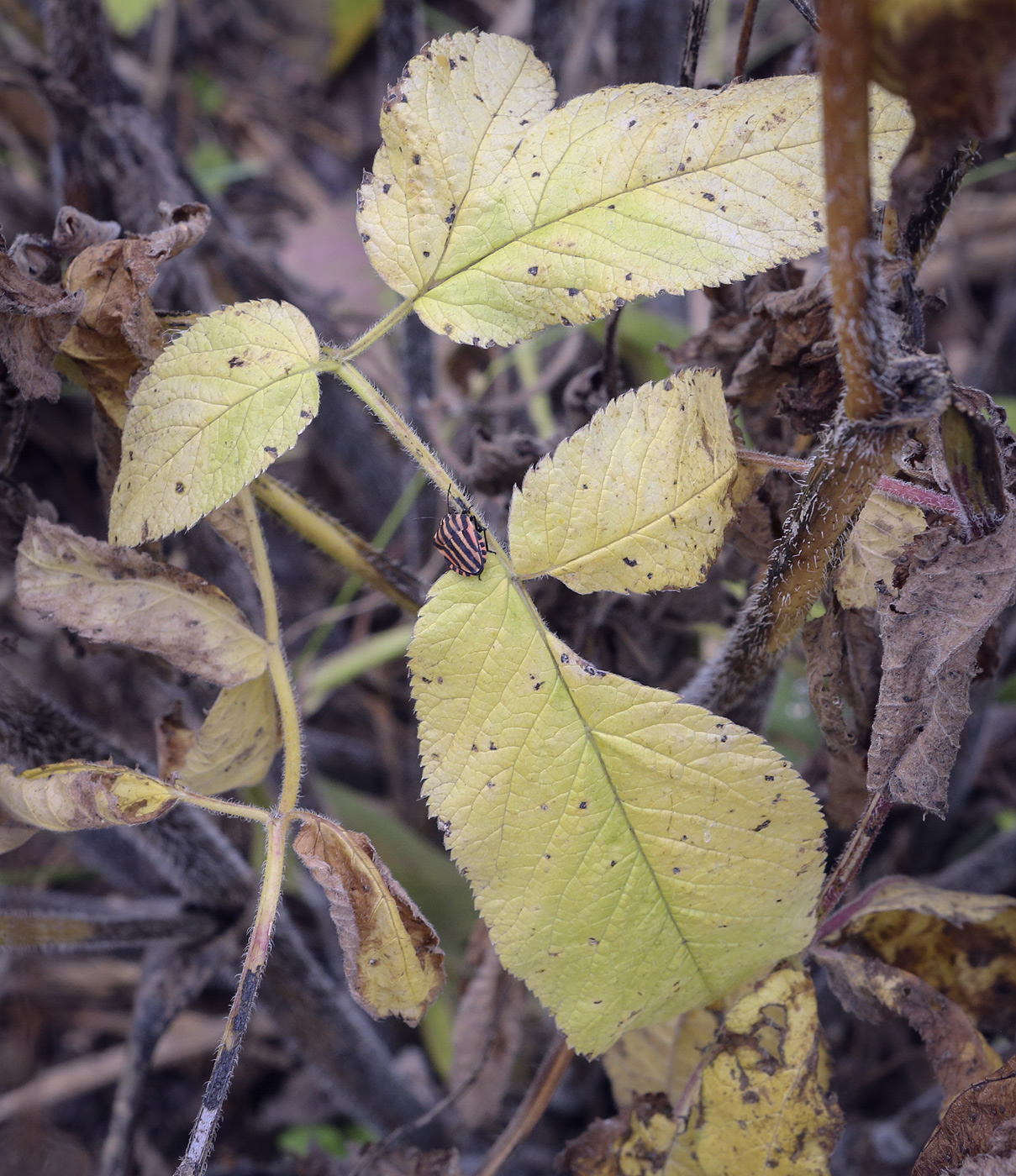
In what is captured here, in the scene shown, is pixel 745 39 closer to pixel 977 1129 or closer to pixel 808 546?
pixel 808 546

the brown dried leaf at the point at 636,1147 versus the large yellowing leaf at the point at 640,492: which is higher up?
the large yellowing leaf at the point at 640,492

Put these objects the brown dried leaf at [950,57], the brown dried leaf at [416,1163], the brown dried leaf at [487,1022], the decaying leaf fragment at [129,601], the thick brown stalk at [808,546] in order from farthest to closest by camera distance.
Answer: the brown dried leaf at [487,1022], the brown dried leaf at [416,1163], the decaying leaf fragment at [129,601], the thick brown stalk at [808,546], the brown dried leaf at [950,57]

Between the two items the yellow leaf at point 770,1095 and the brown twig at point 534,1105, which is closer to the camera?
the yellow leaf at point 770,1095

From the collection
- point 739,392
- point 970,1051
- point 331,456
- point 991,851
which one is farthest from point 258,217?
point 970,1051

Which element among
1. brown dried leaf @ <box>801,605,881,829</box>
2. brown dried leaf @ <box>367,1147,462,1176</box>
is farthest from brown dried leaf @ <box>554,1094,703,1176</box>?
brown dried leaf @ <box>801,605,881,829</box>

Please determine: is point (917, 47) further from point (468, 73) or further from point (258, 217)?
point (258, 217)

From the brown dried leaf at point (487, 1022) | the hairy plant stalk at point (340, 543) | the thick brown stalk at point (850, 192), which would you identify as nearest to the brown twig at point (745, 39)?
the thick brown stalk at point (850, 192)

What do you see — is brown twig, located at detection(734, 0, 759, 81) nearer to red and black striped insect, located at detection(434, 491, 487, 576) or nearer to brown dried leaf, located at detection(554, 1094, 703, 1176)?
red and black striped insect, located at detection(434, 491, 487, 576)

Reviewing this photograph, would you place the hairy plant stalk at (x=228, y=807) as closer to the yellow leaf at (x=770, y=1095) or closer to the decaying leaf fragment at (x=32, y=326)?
the decaying leaf fragment at (x=32, y=326)
